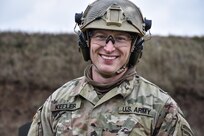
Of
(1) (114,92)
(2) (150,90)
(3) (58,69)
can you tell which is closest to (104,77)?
(1) (114,92)

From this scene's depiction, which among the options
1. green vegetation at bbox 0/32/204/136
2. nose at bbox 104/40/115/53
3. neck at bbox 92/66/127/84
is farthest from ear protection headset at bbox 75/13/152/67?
green vegetation at bbox 0/32/204/136

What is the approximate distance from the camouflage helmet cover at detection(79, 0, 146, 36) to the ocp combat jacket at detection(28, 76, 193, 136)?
43cm

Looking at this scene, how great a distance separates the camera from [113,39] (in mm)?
6664

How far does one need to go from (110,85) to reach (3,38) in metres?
22.2

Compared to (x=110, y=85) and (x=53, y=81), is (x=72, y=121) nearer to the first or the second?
(x=110, y=85)

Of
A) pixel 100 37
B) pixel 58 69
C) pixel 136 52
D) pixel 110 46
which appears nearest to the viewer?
pixel 110 46

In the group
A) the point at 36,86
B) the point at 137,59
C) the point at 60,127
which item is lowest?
the point at 36,86

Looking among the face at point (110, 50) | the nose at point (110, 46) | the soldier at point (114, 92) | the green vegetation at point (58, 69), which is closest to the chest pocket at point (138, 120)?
the soldier at point (114, 92)

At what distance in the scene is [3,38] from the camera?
28766mm

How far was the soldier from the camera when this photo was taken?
6.68m

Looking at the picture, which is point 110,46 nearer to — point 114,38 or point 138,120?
point 114,38

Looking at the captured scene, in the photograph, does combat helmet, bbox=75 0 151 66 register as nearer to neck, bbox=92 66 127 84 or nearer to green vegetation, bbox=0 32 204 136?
neck, bbox=92 66 127 84

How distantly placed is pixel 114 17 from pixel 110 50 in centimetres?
27

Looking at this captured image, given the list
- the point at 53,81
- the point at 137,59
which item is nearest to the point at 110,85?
the point at 137,59
